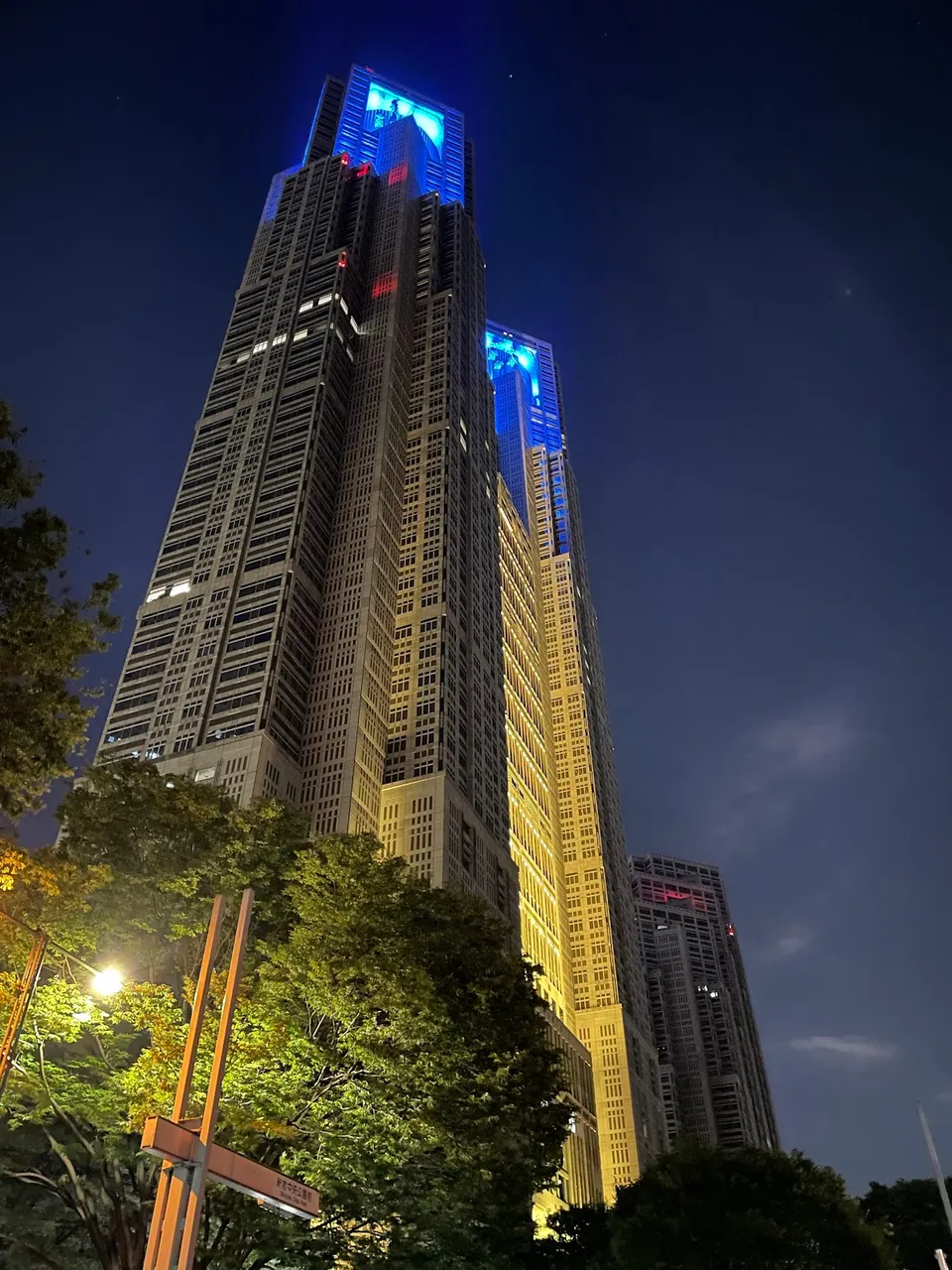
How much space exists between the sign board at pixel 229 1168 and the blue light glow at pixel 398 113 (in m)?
169

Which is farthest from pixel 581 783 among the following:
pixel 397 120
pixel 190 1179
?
pixel 190 1179

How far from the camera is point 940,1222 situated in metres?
49.6

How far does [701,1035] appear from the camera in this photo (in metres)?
168

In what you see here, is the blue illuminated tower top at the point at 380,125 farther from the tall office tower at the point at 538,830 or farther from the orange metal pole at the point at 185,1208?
the orange metal pole at the point at 185,1208

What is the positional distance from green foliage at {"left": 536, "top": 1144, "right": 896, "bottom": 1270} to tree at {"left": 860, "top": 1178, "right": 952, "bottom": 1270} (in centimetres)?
1840

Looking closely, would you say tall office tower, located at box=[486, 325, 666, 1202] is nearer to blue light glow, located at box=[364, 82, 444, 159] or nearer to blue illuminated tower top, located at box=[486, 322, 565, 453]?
blue illuminated tower top, located at box=[486, 322, 565, 453]

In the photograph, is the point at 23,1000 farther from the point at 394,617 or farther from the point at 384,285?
the point at 384,285

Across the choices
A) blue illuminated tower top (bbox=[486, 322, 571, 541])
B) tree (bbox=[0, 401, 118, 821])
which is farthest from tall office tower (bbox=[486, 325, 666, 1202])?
tree (bbox=[0, 401, 118, 821])

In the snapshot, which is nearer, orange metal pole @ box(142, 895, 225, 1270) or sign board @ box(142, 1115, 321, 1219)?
sign board @ box(142, 1115, 321, 1219)

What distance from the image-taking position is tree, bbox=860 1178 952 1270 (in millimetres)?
48688

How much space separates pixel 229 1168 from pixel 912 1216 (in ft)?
180

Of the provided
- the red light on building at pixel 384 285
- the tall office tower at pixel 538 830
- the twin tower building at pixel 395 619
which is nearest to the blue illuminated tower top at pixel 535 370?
the twin tower building at pixel 395 619

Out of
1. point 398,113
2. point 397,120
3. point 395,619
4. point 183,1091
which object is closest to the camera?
point 183,1091

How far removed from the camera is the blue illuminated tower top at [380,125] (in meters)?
150
